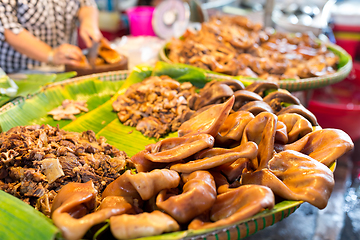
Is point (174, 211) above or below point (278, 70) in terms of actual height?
above

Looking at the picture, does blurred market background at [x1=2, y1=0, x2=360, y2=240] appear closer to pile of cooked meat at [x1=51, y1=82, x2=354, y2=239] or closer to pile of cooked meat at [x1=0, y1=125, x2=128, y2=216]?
pile of cooked meat at [x1=51, y1=82, x2=354, y2=239]

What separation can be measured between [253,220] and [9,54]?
3.41 metres

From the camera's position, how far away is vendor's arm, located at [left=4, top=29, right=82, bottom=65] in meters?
2.97

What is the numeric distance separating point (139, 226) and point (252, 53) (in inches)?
115

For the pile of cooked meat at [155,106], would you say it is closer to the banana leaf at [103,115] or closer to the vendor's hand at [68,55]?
the banana leaf at [103,115]

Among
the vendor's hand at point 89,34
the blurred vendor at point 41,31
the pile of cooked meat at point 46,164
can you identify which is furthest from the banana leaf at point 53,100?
the vendor's hand at point 89,34

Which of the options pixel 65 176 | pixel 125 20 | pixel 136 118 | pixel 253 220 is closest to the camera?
pixel 253 220

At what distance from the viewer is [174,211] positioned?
1.08m

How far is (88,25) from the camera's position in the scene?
350cm

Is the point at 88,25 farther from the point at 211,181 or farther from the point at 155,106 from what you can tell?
the point at 211,181

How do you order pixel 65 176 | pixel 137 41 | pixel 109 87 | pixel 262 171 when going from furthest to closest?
pixel 137 41, pixel 109 87, pixel 65 176, pixel 262 171

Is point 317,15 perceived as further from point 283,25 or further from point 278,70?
point 278,70

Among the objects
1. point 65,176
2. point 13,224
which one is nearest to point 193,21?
point 65,176

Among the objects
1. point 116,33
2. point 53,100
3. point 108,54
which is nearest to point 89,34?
point 108,54
